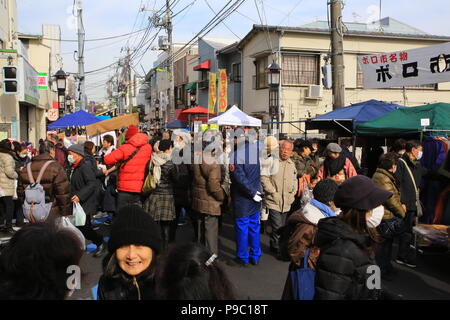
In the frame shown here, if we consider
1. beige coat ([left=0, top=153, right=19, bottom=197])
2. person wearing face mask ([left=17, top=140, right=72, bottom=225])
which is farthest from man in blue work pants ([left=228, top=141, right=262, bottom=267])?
beige coat ([left=0, top=153, right=19, bottom=197])

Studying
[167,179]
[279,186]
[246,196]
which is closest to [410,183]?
[279,186]

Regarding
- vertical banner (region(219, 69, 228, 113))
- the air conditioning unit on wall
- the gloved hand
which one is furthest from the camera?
vertical banner (region(219, 69, 228, 113))

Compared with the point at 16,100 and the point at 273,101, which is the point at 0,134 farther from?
the point at 273,101

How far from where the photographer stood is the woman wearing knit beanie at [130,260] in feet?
7.22

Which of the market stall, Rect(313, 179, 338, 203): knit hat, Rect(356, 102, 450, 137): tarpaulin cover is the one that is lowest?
Rect(313, 179, 338, 203): knit hat

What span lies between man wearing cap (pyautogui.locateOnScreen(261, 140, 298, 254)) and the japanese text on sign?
17.1 ft

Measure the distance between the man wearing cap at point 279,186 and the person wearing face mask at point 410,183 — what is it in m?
1.65

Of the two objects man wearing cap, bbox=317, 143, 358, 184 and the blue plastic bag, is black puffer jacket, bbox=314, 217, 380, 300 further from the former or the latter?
man wearing cap, bbox=317, 143, 358, 184

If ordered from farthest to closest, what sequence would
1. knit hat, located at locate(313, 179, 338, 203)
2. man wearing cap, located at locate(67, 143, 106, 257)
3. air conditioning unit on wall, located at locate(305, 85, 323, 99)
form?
air conditioning unit on wall, located at locate(305, 85, 323, 99) → man wearing cap, located at locate(67, 143, 106, 257) → knit hat, located at locate(313, 179, 338, 203)

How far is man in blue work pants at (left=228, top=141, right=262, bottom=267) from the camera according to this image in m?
5.77

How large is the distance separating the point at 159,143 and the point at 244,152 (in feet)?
4.81

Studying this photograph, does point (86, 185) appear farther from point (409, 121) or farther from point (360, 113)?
point (360, 113)

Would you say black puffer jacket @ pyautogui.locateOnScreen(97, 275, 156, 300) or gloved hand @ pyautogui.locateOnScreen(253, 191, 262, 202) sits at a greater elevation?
gloved hand @ pyautogui.locateOnScreen(253, 191, 262, 202)

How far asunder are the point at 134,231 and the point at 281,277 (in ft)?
12.3
